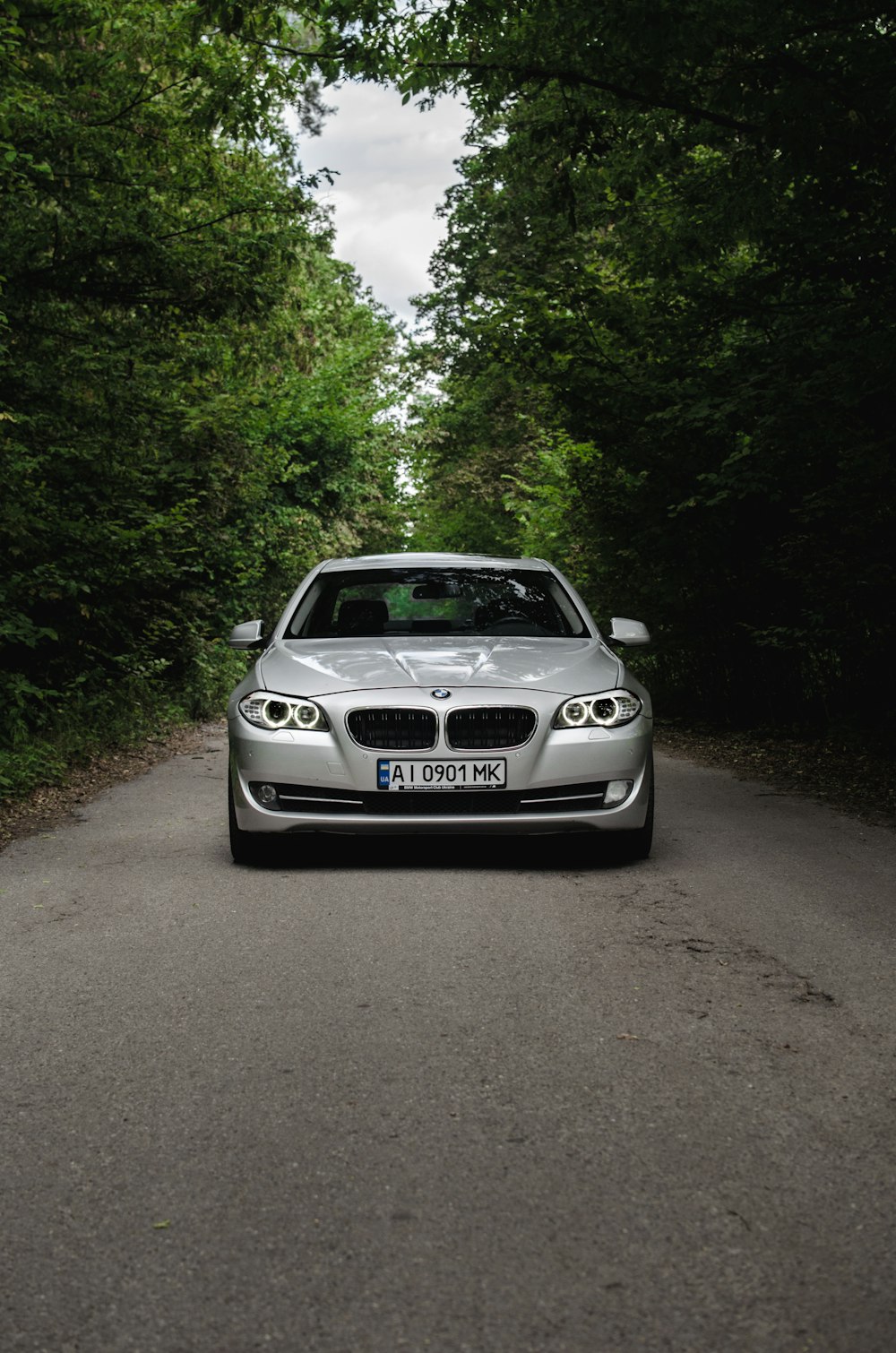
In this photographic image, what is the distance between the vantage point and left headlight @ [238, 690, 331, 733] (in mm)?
7129

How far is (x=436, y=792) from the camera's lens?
7.04 metres

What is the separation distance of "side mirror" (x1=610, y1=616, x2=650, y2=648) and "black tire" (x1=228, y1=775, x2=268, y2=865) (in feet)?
7.72

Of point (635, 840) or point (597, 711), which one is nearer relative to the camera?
point (597, 711)

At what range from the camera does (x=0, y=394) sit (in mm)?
12195

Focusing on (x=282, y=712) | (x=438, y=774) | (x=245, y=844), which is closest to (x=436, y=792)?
(x=438, y=774)

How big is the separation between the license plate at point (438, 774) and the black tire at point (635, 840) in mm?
766

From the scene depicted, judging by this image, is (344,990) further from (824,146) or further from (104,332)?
(104,332)

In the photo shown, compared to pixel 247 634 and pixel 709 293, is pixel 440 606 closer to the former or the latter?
pixel 247 634

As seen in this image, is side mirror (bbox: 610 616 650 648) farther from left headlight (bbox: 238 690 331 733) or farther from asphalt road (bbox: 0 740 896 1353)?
left headlight (bbox: 238 690 331 733)

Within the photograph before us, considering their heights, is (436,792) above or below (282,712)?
below

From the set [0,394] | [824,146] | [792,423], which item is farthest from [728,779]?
[0,394]

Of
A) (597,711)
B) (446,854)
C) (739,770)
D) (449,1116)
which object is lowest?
(739,770)

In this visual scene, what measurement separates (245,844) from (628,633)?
249 cm

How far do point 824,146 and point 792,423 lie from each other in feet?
8.39
